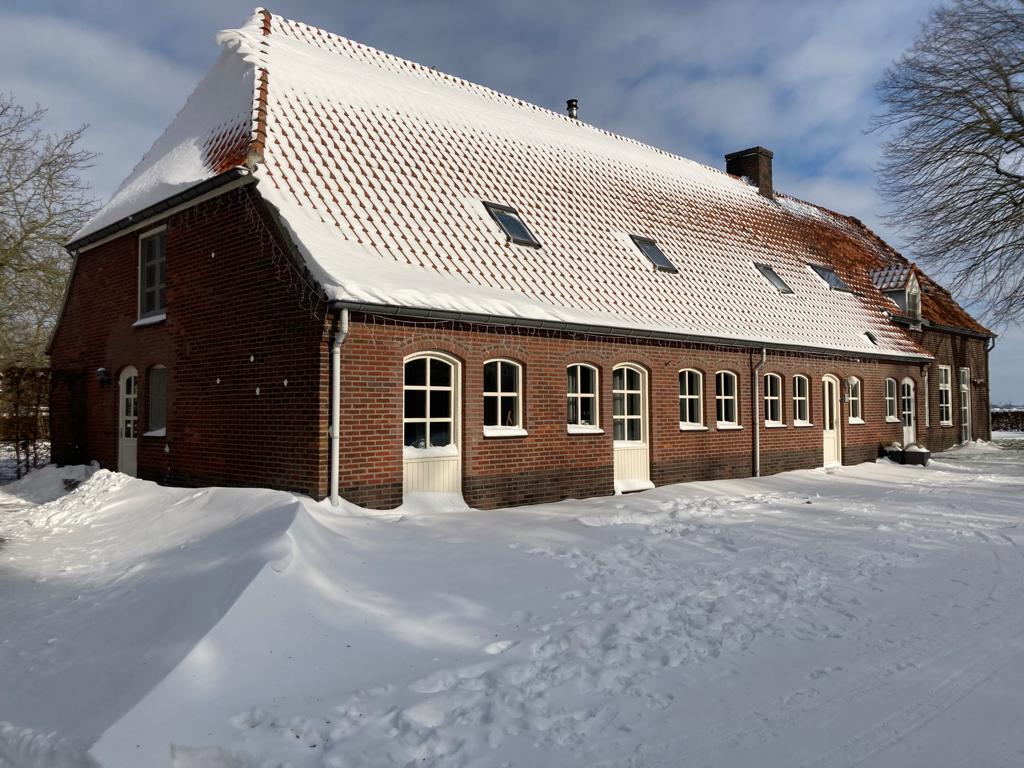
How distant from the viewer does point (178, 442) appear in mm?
11633

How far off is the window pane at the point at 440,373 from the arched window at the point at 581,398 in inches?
88.9

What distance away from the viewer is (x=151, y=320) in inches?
487

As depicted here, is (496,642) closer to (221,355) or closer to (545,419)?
(545,419)

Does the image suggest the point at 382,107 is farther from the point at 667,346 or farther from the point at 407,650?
the point at 407,650

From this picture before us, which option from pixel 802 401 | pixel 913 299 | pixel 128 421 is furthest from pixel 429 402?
pixel 913 299

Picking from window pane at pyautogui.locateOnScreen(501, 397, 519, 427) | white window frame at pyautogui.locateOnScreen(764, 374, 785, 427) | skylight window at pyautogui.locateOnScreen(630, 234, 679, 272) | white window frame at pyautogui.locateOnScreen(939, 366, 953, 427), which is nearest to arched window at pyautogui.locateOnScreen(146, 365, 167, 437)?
Answer: window pane at pyautogui.locateOnScreen(501, 397, 519, 427)

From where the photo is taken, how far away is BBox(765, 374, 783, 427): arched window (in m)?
16.1

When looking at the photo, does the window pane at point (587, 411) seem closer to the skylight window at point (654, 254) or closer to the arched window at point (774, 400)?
the skylight window at point (654, 254)

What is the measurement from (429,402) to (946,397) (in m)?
20.9

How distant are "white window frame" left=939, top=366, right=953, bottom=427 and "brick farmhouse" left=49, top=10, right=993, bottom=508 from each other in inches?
299

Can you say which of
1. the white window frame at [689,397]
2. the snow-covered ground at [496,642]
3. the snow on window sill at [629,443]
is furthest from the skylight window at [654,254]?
the snow-covered ground at [496,642]

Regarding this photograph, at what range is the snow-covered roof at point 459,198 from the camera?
10289mm

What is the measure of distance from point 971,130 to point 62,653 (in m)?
22.7

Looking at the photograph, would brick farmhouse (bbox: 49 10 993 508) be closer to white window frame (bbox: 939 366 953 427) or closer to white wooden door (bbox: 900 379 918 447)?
white wooden door (bbox: 900 379 918 447)
